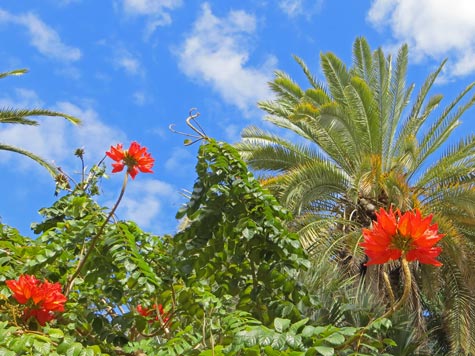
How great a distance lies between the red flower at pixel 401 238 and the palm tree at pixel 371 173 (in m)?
7.60

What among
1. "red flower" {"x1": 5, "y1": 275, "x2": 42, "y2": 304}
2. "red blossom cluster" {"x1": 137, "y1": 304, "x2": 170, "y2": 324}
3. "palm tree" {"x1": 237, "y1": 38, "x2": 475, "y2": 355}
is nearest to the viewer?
"red flower" {"x1": 5, "y1": 275, "x2": 42, "y2": 304}

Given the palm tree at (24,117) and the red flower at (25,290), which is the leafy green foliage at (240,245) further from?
the palm tree at (24,117)

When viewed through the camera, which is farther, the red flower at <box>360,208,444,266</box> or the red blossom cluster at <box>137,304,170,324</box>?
the red blossom cluster at <box>137,304,170,324</box>

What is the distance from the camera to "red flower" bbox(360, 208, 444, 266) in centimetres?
225

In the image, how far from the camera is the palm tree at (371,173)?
10516 millimetres

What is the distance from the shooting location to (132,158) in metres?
3.08

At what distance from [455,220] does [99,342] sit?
8898 mm

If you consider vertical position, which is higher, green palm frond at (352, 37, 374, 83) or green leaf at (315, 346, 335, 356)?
green palm frond at (352, 37, 374, 83)

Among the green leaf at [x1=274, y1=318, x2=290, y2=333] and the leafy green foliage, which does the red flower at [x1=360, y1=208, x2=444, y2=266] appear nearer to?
the green leaf at [x1=274, y1=318, x2=290, y2=333]

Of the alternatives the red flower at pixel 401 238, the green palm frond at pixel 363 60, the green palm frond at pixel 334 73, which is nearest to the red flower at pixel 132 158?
the red flower at pixel 401 238

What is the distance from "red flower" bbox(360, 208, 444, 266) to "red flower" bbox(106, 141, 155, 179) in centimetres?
119

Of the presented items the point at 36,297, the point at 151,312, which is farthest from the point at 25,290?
the point at 151,312

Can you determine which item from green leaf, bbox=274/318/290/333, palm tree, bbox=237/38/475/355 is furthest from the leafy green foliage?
palm tree, bbox=237/38/475/355

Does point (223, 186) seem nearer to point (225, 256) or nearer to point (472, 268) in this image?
point (225, 256)
